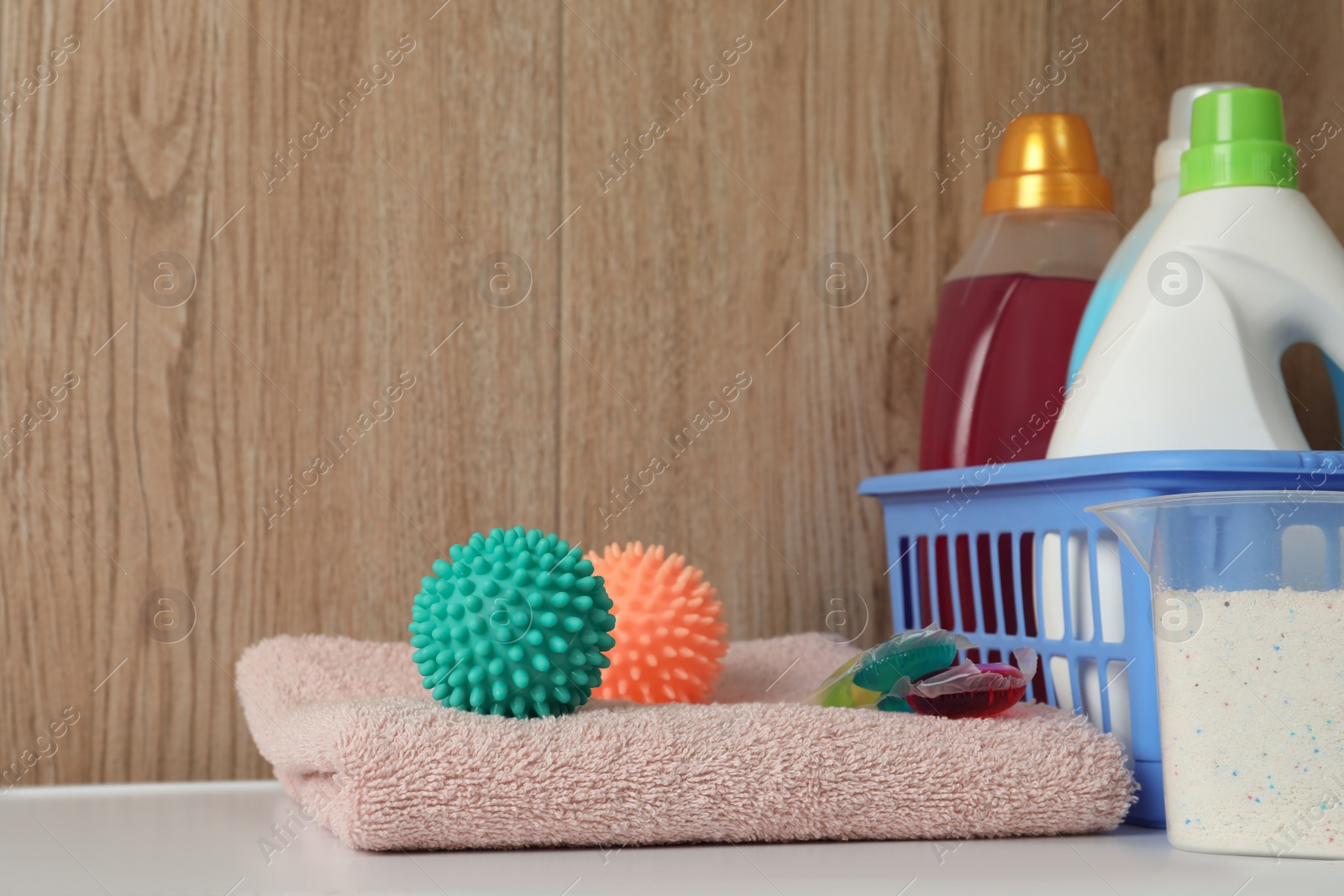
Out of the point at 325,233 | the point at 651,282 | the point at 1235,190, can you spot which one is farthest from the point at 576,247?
the point at 1235,190

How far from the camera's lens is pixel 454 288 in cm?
79

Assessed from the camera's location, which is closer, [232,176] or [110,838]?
[110,838]

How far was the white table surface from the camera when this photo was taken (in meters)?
0.40

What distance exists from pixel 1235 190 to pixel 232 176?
23.4 inches

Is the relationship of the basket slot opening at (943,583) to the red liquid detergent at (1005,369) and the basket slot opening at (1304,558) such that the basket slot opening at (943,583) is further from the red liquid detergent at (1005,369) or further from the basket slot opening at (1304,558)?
the basket slot opening at (1304,558)

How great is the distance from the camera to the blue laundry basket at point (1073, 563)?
19.8 inches

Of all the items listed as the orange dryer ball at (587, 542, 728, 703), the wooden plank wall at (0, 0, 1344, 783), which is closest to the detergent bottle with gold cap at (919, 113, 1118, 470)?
the wooden plank wall at (0, 0, 1344, 783)

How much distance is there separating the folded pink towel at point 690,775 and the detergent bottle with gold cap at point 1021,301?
0.23 meters

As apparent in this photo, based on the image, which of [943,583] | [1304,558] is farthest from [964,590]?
[1304,558]

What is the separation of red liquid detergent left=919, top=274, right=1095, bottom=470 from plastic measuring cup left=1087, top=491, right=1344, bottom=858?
235 millimetres

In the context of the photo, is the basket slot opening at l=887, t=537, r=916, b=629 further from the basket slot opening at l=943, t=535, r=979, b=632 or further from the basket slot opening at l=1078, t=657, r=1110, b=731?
the basket slot opening at l=1078, t=657, r=1110, b=731

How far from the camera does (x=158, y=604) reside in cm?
74

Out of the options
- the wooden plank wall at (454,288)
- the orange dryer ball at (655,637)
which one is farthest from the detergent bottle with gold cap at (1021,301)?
the orange dryer ball at (655,637)

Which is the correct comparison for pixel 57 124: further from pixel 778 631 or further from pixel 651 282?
pixel 778 631
